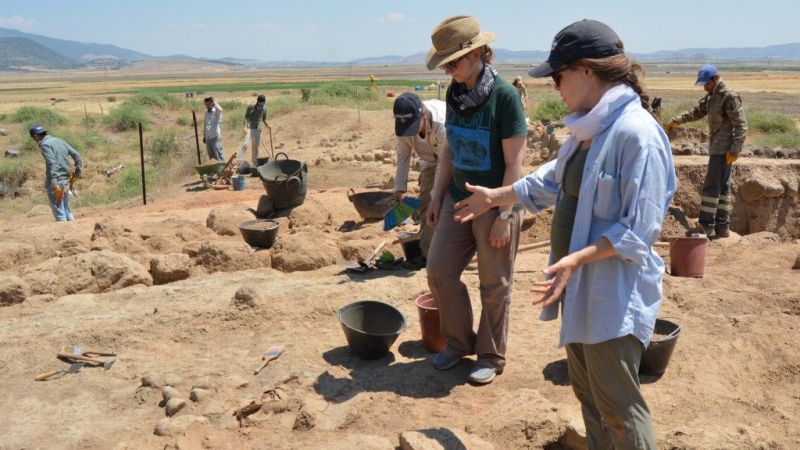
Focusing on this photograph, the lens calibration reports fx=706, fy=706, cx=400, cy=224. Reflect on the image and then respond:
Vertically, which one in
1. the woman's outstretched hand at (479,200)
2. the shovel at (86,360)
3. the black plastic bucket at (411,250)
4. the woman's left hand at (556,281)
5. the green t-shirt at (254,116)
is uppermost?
the woman's outstretched hand at (479,200)

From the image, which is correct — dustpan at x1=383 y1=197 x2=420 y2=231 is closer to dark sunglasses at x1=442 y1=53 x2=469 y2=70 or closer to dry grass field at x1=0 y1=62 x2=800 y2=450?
dry grass field at x1=0 y1=62 x2=800 y2=450

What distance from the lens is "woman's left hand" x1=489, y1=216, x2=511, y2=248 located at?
3611mm

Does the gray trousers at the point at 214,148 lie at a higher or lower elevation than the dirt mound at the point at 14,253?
higher

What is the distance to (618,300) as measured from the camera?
236 cm

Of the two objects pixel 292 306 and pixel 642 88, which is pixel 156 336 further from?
pixel 642 88

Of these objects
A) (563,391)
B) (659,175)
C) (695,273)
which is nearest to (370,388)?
(563,391)

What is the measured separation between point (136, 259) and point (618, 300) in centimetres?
Result: 605

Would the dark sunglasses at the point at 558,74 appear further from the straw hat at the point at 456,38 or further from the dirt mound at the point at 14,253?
the dirt mound at the point at 14,253

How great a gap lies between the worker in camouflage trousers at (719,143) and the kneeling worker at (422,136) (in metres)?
4.10

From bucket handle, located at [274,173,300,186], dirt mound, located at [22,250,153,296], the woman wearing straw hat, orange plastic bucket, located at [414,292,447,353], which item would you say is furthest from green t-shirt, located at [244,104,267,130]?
the woman wearing straw hat

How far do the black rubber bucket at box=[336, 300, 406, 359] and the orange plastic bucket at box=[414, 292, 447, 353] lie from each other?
0.13 m

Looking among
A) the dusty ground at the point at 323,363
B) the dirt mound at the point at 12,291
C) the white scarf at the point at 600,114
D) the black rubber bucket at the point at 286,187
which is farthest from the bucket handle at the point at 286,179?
the white scarf at the point at 600,114

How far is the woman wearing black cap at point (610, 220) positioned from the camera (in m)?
2.28

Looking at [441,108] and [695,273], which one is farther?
[695,273]
